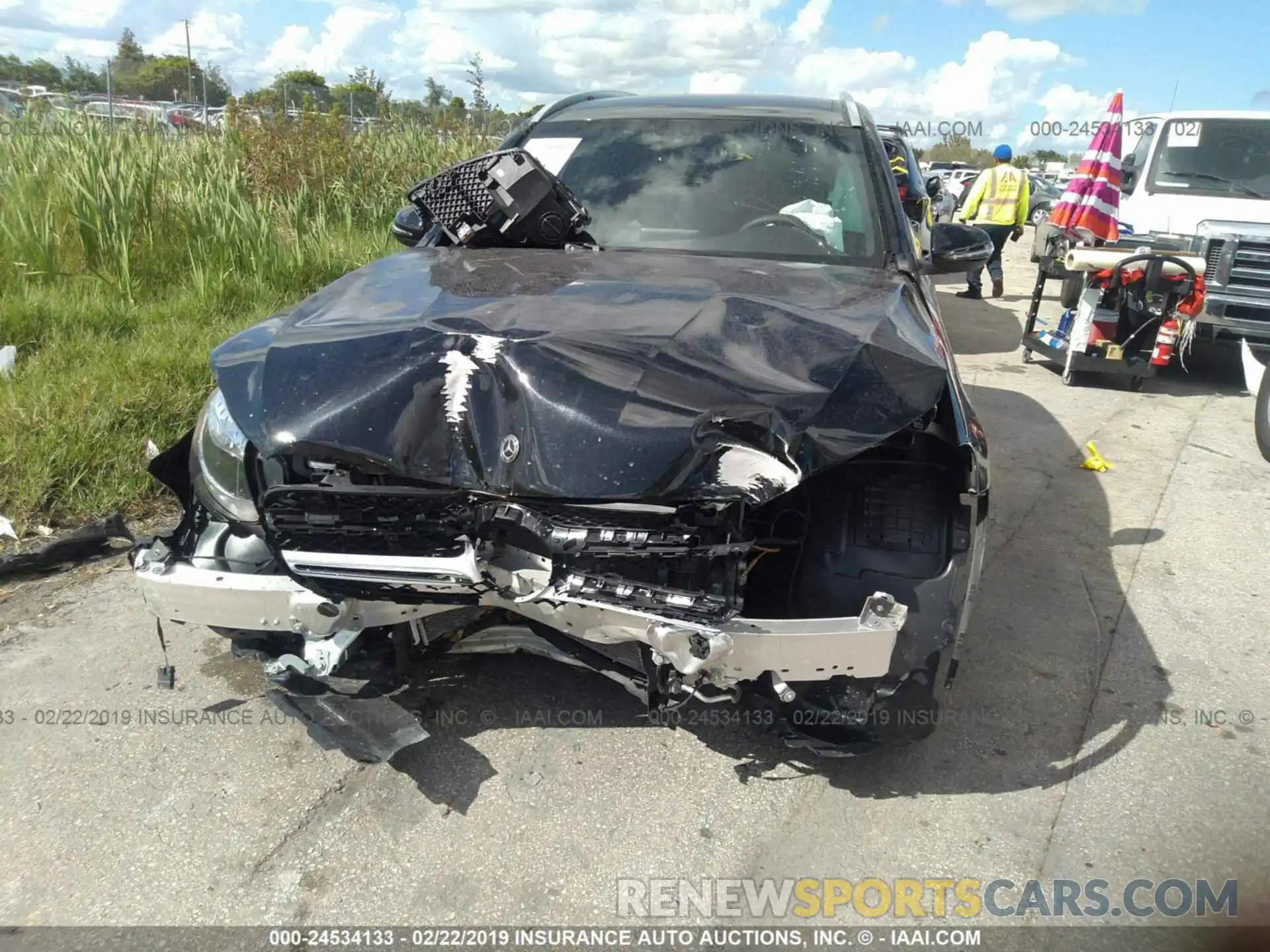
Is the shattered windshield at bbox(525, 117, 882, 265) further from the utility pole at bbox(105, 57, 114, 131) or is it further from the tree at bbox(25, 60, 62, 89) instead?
the tree at bbox(25, 60, 62, 89)

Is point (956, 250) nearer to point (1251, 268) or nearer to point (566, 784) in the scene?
point (566, 784)

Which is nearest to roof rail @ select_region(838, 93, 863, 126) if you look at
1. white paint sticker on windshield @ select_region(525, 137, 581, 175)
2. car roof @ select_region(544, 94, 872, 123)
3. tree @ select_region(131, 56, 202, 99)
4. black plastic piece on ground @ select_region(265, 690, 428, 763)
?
car roof @ select_region(544, 94, 872, 123)

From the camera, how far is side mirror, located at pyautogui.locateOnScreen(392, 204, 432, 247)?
3.73 m

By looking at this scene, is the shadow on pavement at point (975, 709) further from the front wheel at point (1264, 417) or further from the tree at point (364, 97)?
the tree at point (364, 97)

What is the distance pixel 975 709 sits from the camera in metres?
2.97

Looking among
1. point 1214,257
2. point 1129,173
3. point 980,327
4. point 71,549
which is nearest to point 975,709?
point 71,549

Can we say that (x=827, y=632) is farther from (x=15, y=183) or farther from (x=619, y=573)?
(x=15, y=183)

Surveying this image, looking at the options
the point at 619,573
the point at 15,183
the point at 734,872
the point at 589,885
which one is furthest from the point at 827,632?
the point at 15,183

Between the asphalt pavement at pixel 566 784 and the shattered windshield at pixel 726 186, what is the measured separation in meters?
1.62

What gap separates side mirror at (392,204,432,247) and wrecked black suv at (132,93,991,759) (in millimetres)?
852

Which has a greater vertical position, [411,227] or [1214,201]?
[1214,201]

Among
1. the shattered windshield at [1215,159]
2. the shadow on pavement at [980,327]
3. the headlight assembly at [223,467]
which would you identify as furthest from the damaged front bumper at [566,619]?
the shattered windshield at [1215,159]

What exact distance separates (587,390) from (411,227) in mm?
2142

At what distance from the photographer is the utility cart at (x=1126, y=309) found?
6887 mm
